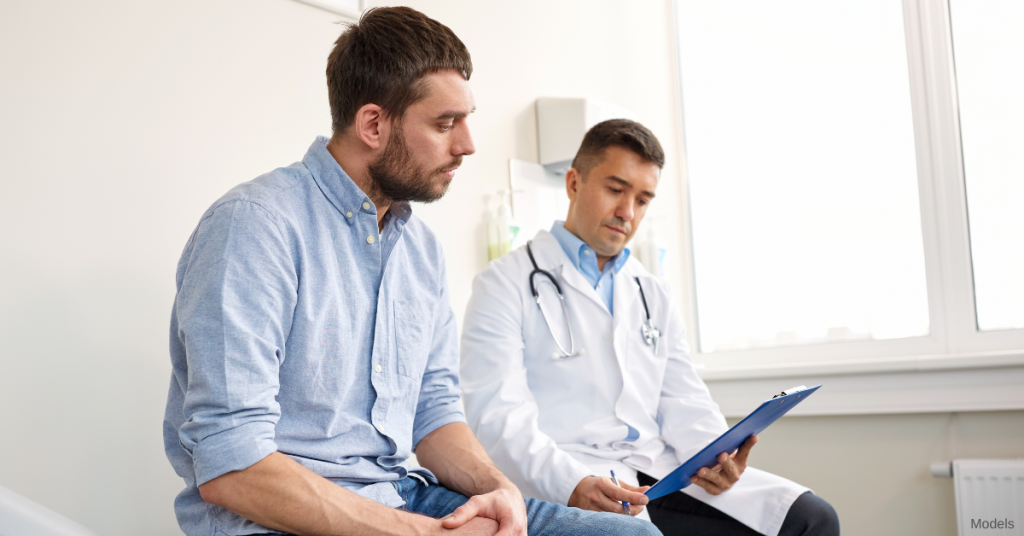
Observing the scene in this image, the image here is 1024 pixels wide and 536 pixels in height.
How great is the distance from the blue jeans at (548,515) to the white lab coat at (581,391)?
A: 290 millimetres

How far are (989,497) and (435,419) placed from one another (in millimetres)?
1671

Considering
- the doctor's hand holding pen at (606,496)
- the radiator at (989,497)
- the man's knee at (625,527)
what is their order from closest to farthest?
1. the man's knee at (625,527)
2. the doctor's hand holding pen at (606,496)
3. the radiator at (989,497)

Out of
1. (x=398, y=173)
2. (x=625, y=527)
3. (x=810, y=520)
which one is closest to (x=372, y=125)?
(x=398, y=173)

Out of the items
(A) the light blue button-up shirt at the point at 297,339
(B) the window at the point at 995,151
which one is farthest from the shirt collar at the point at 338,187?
(B) the window at the point at 995,151

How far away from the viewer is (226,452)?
2.86ft

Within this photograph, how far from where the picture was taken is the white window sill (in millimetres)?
2062

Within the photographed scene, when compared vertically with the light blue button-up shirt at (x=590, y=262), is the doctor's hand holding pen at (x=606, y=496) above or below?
below

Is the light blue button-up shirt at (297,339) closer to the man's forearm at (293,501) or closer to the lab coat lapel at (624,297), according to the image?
the man's forearm at (293,501)

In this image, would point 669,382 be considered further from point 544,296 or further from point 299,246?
point 299,246

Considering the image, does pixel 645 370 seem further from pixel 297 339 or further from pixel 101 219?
pixel 101 219

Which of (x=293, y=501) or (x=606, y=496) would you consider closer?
(x=293, y=501)

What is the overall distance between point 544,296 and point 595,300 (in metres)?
0.12

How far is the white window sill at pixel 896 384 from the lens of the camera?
81.2 inches

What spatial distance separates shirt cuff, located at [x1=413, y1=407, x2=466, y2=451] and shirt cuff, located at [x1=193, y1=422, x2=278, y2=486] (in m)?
0.43
